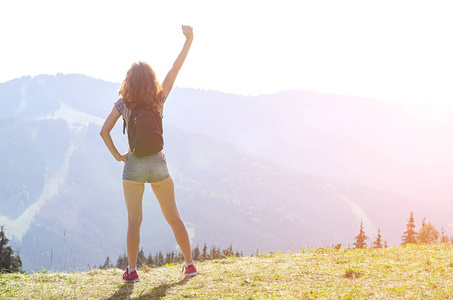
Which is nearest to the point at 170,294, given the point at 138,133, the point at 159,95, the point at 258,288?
the point at 258,288

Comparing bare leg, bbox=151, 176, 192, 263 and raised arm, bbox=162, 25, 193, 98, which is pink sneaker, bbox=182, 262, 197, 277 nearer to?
bare leg, bbox=151, 176, 192, 263

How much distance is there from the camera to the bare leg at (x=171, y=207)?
585 cm

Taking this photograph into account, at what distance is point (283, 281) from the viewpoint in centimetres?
521

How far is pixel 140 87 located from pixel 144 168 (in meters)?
1.10

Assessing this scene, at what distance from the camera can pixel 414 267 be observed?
5406mm

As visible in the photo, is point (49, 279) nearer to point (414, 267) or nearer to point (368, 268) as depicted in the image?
point (368, 268)

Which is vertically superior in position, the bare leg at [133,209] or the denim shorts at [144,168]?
the denim shorts at [144,168]

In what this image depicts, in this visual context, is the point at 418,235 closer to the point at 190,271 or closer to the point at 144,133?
the point at 190,271

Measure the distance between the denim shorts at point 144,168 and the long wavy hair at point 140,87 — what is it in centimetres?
70

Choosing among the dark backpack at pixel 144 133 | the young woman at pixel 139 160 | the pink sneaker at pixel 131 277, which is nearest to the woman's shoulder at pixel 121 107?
the young woman at pixel 139 160

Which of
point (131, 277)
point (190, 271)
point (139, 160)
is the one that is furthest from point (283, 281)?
point (139, 160)

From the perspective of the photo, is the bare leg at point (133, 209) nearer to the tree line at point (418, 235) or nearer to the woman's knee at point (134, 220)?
the woman's knee at point (134, 220)

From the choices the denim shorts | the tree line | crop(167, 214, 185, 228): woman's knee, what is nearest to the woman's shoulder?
the denim shorts

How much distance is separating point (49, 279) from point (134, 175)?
2582 millimetres
